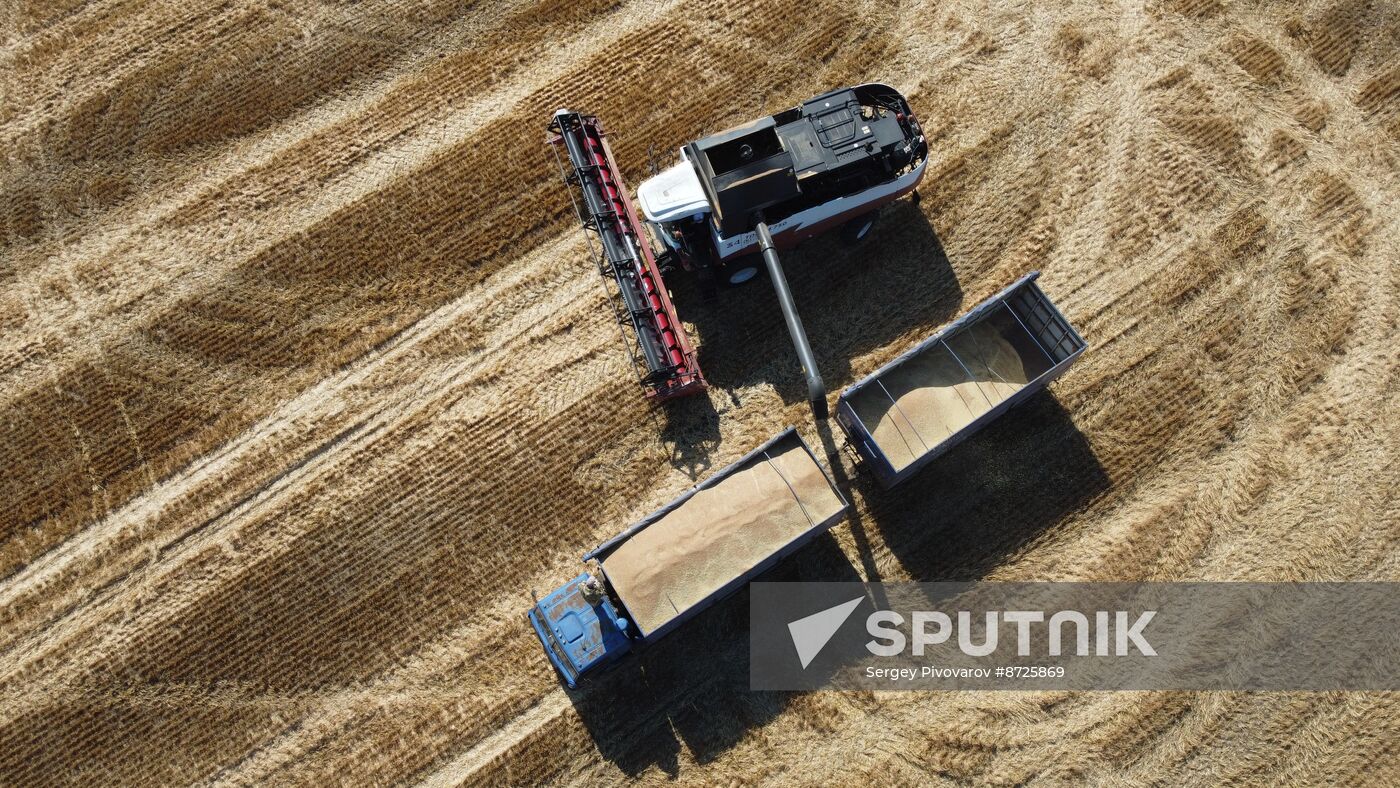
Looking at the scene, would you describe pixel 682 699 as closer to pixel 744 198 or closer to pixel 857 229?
pixel 744 198

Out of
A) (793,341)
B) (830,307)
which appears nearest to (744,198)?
(793,341)

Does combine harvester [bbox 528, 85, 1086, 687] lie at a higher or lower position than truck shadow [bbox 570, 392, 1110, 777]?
higher

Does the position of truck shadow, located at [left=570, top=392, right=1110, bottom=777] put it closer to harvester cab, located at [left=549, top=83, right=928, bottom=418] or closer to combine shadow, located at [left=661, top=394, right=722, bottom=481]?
combine shadow, located at [left=661, top=394, right=722, bottom=481]

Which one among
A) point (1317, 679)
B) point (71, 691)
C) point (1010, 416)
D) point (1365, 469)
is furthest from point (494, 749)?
point (1365, 469)

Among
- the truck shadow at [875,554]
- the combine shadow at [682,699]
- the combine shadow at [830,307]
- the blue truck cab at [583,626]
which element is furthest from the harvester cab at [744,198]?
the combine shadow at [682,699]

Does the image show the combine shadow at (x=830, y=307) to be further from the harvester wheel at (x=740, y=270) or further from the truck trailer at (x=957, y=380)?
the truck trailer at (x=957, y=380)

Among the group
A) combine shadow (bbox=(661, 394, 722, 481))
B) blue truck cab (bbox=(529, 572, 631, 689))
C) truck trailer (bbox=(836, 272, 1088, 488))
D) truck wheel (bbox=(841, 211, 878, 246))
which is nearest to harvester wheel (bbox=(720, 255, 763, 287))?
truck wheel (bbox=(841, 211, 878, 246))

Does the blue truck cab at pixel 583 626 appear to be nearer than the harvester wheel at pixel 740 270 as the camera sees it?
Yes
